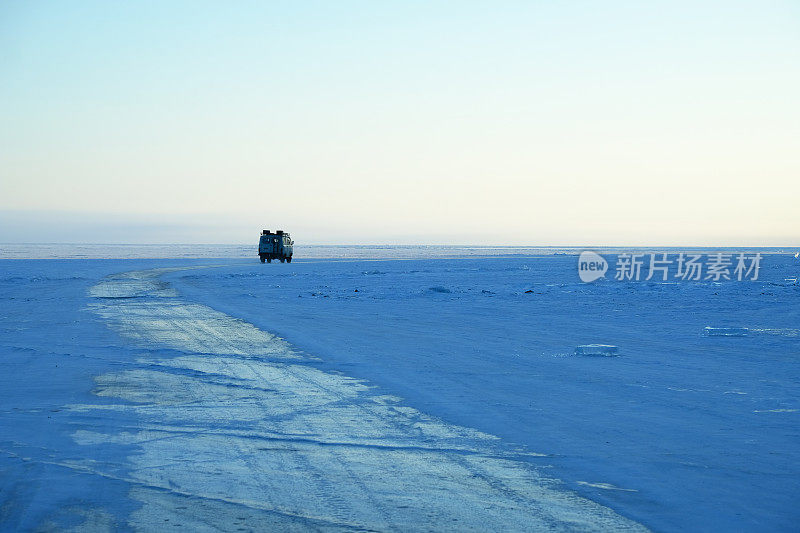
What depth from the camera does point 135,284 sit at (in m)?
32.2

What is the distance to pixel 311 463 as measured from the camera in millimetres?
5707

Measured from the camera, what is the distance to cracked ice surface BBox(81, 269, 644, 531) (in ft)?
14.9

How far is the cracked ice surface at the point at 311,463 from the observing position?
4555 mm

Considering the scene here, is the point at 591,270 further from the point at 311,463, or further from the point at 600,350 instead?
the point at 311,463

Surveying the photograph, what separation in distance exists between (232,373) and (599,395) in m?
4.93

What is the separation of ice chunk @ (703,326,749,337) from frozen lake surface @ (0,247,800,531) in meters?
0.15

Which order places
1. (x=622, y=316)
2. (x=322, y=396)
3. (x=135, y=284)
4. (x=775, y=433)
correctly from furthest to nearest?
1. (x=135, y=284)
2. (x=622, y=316)
3. (x=322, y=396)
4. (x=775, y=433)

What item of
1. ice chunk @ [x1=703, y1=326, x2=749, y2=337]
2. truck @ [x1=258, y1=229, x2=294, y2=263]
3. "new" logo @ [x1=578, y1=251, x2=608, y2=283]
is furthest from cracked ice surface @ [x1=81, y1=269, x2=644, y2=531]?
truck @ [x1=258, y1=229, x2=294, y2=263]

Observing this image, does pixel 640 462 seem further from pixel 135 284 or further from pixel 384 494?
pixel 135 284

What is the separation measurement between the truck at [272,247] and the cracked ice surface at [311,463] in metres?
58.0

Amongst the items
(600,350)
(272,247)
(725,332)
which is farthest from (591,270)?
(600,350)

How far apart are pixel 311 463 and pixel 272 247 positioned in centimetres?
6309

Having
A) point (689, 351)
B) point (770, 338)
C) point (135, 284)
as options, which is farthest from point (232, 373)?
point (135, 284)
